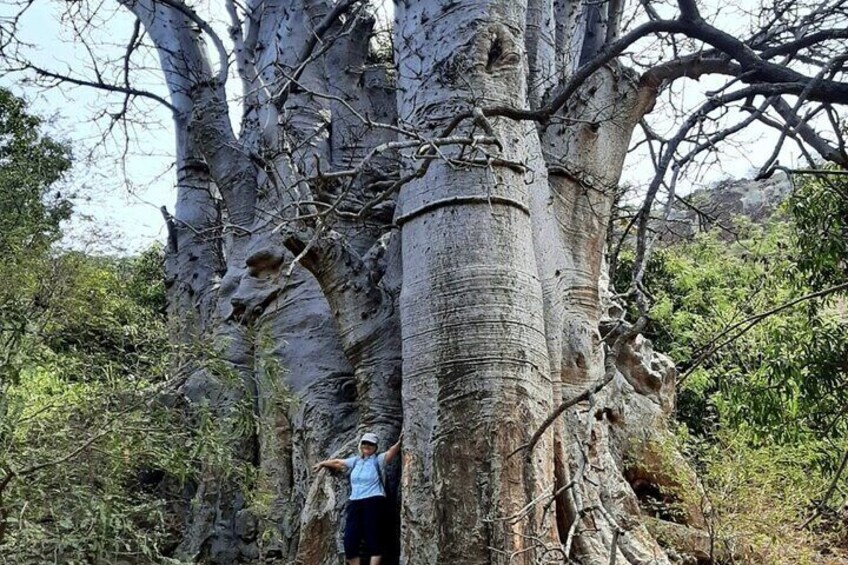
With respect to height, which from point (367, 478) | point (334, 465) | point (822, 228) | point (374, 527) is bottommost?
point (374, 527)

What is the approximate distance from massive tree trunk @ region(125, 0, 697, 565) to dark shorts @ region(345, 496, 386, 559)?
12cm

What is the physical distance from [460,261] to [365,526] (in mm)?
1300

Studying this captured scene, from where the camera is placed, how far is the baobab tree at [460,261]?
3143 mm

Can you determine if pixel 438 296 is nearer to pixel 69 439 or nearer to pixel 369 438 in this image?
pixel 369 438

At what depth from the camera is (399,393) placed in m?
4.07

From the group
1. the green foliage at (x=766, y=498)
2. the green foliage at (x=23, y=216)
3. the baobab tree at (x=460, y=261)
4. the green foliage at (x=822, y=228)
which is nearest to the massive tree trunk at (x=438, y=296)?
the baobab tree at (x=460, y=261)

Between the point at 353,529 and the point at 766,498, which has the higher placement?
the point at 766,498

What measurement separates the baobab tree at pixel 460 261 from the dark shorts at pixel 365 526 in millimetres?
176

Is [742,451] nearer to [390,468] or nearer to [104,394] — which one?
[390,468]

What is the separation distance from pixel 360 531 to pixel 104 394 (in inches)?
52.1

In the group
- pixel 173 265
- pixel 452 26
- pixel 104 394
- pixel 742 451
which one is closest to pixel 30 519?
pixel 104 394

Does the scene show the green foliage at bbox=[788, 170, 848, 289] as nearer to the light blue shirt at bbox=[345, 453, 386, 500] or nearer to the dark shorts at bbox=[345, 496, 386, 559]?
the light blue shirt at bbox=[345, 453, 386, 500]

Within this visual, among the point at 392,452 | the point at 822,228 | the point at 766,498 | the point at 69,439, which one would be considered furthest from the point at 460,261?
the point at 766,498

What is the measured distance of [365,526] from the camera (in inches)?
143
